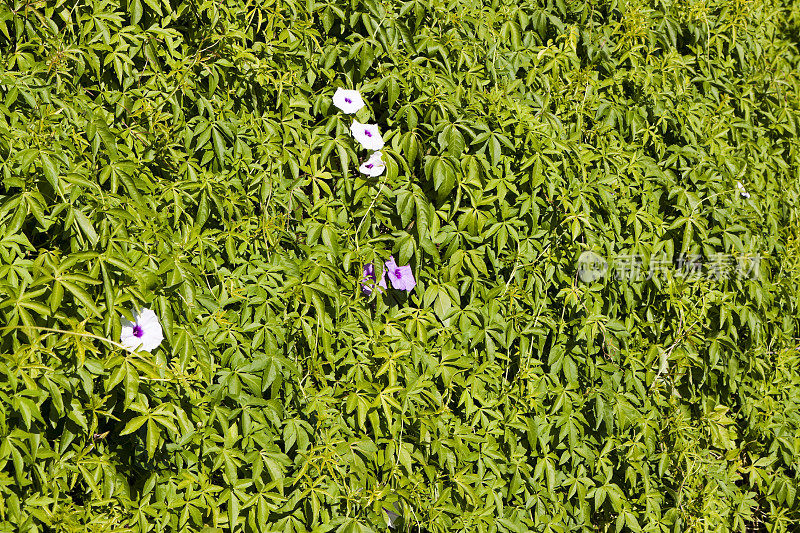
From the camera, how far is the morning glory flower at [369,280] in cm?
199

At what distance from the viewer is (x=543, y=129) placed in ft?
7.18

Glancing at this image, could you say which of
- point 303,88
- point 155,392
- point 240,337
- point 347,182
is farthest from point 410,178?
point 155,392

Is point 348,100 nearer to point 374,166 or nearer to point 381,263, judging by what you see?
point 374,166

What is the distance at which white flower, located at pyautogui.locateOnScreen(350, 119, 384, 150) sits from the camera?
79.6 inches

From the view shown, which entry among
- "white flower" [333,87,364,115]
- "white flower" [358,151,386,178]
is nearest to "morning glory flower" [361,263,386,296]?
"white flower" [358,151,386,178]

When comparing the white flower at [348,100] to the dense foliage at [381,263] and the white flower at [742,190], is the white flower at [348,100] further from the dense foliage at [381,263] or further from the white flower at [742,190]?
the white flower at [742,190]

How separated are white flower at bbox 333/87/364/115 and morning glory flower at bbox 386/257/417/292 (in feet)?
1.39

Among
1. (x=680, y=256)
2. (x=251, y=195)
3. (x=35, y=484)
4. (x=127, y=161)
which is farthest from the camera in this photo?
(x=680, y=256)

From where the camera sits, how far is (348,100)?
80.5 inches

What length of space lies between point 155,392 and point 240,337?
237 millimetres

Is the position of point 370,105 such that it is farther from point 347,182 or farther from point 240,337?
point 240,337

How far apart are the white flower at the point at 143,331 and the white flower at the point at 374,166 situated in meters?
0.70

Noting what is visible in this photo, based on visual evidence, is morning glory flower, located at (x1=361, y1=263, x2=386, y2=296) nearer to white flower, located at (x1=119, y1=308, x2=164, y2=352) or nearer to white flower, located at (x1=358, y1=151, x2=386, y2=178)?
white flower, located at (x1=358, y1=151, x2=386, y2=178)

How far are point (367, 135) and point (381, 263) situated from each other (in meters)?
0.35
